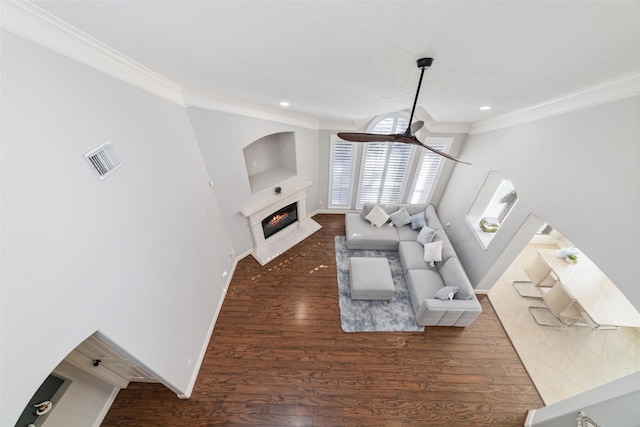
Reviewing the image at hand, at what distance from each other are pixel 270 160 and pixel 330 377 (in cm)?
445

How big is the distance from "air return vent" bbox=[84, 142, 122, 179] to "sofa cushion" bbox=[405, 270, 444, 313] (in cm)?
446

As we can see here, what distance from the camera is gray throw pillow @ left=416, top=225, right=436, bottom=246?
4781mm

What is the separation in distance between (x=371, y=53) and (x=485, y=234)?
4.28 meters

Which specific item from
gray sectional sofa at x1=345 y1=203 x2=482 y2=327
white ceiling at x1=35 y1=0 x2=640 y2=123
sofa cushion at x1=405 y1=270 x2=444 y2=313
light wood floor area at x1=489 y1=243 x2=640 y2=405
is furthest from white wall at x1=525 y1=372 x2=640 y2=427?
white ceiling at x1=35 y1=0 x2=640 y2=123

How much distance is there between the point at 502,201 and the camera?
434 centimetres

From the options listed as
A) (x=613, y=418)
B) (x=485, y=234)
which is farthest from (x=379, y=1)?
(x=485, y=234)

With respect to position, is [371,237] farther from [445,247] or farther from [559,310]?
[559,310]

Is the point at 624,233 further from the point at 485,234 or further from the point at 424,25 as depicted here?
the point at 424,25

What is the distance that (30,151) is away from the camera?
132cm

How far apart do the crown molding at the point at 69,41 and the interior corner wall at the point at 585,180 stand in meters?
4.60

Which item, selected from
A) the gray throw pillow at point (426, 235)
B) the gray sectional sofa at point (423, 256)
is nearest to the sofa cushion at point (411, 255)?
the gray sectional sofa at point (423, 256)

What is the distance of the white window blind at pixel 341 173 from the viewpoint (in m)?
5.37

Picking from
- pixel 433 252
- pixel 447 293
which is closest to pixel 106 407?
pixel 447 293

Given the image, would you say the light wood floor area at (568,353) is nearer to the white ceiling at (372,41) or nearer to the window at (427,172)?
the window at (427,172)
